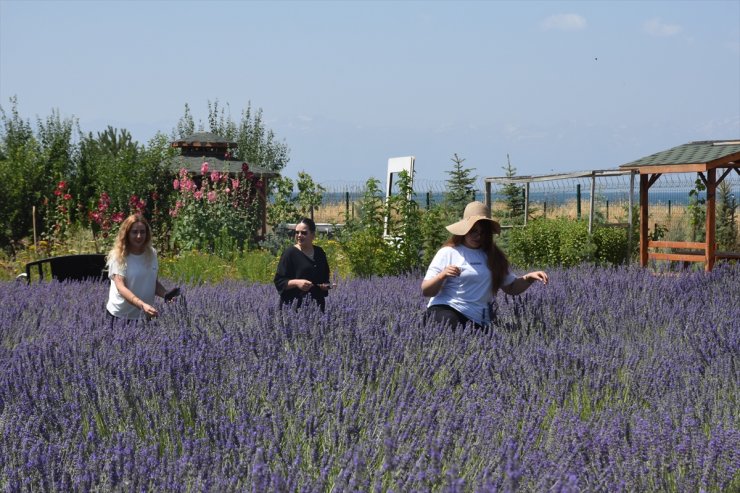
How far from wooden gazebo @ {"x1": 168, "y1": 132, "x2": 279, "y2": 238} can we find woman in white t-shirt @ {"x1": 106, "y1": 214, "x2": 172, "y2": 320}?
1104 cm

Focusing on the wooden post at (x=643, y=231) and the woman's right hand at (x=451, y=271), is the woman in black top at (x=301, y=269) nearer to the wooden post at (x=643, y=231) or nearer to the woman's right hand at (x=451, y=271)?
the woman's right hand at (x=451, y=271)

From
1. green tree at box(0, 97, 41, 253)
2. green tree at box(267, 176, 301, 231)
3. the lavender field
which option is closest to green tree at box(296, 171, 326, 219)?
green tree at box(267, 176, 301, 231)

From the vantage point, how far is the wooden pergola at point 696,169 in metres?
11.8

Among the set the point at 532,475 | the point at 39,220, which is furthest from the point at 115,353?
the point at 39,220

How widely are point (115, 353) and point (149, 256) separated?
1.61 metres

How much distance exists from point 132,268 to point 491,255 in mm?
2251

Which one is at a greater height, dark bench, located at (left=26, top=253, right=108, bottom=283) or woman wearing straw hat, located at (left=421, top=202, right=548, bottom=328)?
woman wearing straw hat, located at (left=421, top=202, right=548, bottom=328)

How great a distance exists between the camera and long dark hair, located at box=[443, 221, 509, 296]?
580 centimetres

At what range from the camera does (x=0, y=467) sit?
2.97m

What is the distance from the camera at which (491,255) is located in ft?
19.1

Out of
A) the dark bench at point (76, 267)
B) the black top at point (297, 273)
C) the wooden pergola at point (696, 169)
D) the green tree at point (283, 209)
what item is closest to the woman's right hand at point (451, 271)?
the black top at point (297, 273)

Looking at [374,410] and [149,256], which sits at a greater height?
[149,256]

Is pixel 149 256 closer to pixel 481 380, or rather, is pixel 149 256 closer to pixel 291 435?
pixel 481 380

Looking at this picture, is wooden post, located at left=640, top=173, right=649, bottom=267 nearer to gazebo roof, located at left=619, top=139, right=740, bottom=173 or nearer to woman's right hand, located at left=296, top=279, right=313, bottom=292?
gazebo roof, located at left=619, top=139, right=740, bottom=173
